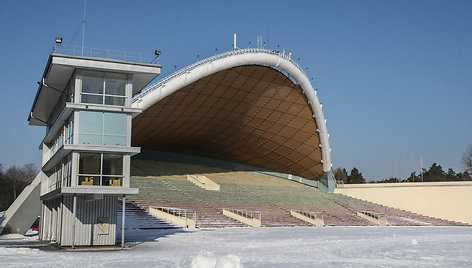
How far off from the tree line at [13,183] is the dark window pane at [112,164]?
6901cm

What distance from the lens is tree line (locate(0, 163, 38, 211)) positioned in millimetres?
87356

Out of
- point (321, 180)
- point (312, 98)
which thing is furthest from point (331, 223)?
point (321, 180)

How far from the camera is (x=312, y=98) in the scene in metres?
51.1

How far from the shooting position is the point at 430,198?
2002 inches

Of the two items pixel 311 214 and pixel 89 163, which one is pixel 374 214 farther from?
pixel 89 163

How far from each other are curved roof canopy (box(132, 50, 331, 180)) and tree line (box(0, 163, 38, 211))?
42.5m

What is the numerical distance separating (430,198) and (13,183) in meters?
80.9

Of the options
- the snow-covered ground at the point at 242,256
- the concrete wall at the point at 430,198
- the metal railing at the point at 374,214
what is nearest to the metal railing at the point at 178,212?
the snow-covered ground at the point at 242,256

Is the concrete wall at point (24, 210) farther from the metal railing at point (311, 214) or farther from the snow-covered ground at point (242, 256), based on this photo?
the metal railing at point (311, 214)

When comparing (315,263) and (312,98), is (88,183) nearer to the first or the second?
(315,263)

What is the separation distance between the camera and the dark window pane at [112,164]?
20297 millimetres

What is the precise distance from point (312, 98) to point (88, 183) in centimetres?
3487

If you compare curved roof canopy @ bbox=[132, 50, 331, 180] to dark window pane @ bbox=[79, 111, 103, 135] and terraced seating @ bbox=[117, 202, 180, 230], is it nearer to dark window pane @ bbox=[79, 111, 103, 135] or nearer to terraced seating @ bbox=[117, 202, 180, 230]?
terraced seating @ bbox=[117, 202, 180, 230]

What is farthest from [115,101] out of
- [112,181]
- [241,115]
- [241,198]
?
[241,115]
